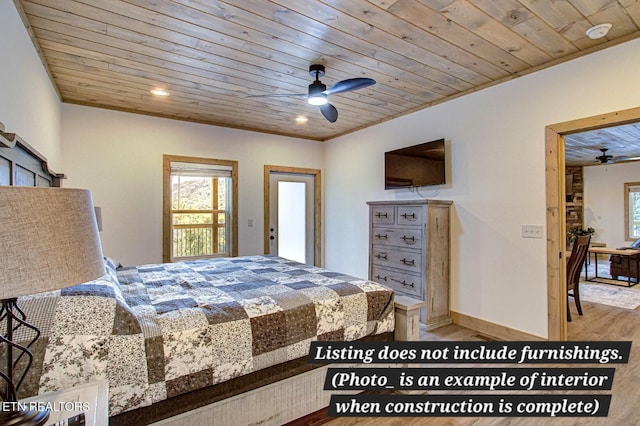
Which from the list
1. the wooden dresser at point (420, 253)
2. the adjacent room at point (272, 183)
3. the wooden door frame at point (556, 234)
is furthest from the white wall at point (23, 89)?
the wooden door frame at point (556, 234)

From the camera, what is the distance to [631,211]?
25.5 feet

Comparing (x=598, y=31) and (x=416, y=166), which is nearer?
(x=598, y=31)

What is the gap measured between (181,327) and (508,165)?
10.3 ft

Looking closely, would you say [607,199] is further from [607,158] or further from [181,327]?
[181,327]

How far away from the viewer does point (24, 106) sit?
7.54 ft

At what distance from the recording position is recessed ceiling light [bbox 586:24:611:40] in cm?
224

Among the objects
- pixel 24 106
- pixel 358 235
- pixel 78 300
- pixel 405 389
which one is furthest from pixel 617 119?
pixel 24 106

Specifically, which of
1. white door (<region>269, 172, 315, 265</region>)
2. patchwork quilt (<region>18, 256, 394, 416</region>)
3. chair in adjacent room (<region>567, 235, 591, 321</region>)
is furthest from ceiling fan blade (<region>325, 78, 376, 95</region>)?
chair in adjacent room (<region>567, 235, 591, 321</region>)

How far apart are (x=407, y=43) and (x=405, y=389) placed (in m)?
2.58

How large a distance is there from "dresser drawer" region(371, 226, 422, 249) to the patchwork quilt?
1.40 m

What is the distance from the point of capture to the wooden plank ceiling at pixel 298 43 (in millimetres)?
2061

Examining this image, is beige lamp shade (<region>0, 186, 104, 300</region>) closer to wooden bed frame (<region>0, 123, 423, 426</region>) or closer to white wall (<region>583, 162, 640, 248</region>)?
wooden bed frame (<region>0, 123, 423, 426</region>)

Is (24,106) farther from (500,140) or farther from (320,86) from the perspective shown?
(500,140)

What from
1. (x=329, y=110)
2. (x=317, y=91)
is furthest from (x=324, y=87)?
(x=329, y=110)
